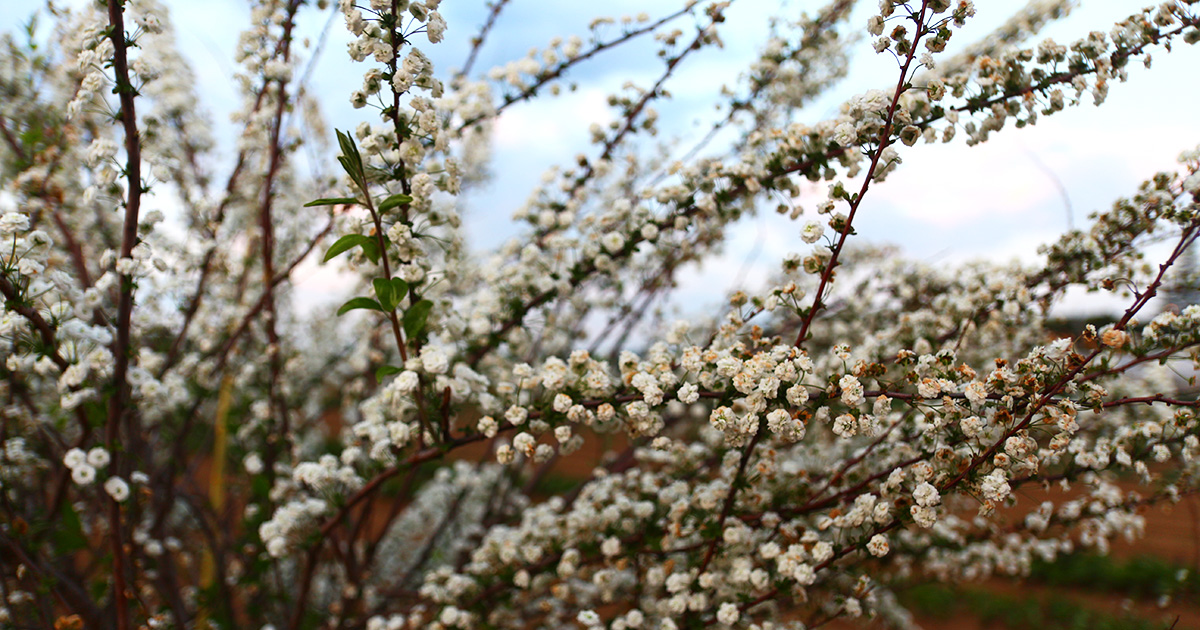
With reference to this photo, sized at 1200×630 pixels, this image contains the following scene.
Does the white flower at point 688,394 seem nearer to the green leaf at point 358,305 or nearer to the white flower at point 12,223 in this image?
the green leaf at point 358,305

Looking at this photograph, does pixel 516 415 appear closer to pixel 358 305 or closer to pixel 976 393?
pixel 358 305

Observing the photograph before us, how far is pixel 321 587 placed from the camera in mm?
4617

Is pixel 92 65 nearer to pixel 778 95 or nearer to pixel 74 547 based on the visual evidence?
pixel 74 547

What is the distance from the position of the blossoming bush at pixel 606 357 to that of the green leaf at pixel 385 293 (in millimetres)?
11

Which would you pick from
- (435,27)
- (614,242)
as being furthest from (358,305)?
(614,242)

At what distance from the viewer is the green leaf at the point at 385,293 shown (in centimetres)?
149

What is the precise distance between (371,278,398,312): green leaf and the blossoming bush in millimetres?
11

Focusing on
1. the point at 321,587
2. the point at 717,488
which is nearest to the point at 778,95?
the point at 717,488

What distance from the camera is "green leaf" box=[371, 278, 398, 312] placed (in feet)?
4.89

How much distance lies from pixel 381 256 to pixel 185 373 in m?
1.98

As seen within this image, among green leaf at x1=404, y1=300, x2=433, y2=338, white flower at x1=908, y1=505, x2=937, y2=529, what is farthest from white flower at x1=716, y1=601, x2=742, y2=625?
green leaf at x1=404, y1=300, x2=433, y2=338

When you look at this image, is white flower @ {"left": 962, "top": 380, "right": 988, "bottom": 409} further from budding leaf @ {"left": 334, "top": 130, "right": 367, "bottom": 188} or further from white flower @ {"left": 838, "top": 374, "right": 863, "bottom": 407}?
budding leaf @ {"left": 334, "top": 130, "right": 367, "bottom": 188}

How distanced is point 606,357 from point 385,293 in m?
1.15

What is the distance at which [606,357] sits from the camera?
249 cm
